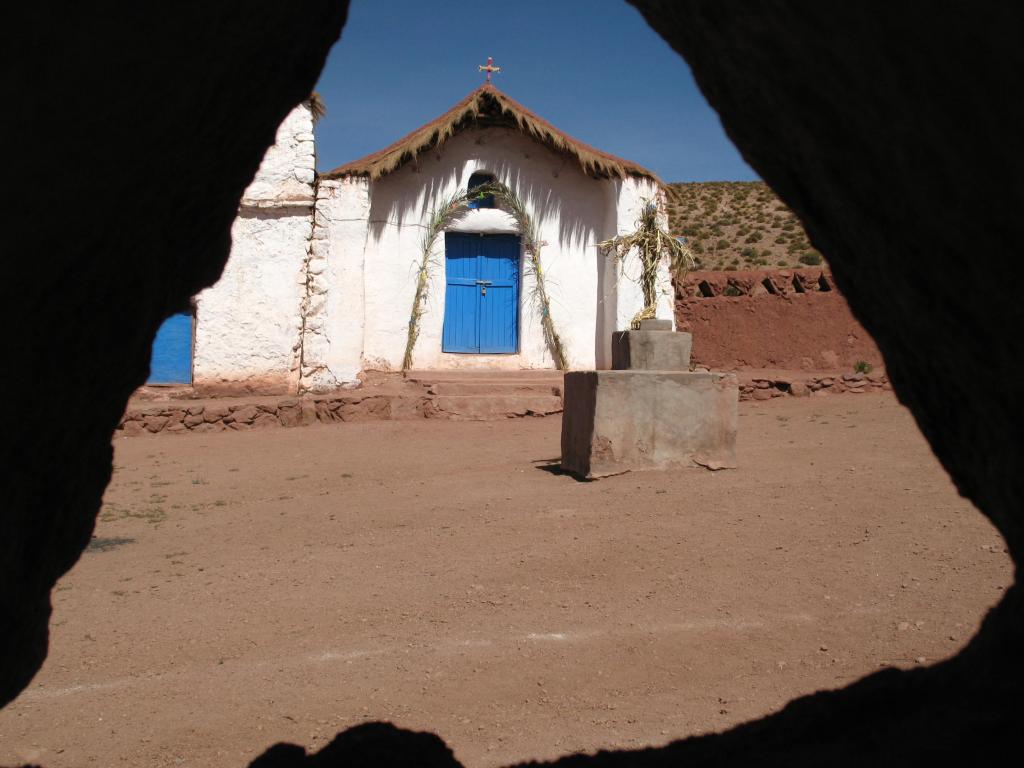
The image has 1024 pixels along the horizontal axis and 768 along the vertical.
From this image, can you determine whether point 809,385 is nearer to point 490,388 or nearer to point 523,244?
point 490,388

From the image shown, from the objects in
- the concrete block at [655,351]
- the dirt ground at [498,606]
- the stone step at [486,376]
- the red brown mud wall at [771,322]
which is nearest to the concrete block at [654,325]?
the concrete block at [655,351]

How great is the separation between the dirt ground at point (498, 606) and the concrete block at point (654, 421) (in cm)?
20

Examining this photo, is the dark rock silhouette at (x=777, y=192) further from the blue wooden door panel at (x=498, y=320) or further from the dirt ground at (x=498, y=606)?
the blue wooden door panel at (x=498, y=320)

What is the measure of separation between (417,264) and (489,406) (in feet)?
10.9

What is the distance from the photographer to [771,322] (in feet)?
47.3

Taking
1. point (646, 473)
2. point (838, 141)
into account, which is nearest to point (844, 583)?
point (646, 473)

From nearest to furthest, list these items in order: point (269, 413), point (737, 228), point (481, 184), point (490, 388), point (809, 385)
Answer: point (269, 413) < point (490, 388) < point (809, 385) < point (481, 184) < point (737, 228)

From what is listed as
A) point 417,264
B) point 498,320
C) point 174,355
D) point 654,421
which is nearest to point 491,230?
point 417,264

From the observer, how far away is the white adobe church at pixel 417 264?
519 inches

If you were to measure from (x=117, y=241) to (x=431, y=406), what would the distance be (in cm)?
1048

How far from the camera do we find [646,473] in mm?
7824

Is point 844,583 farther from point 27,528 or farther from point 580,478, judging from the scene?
point 27,528

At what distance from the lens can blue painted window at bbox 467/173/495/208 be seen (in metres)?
14.5

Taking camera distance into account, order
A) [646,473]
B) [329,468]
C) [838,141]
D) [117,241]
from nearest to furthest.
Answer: [838,141]
[117,241]
[646,473]
[329,468]
